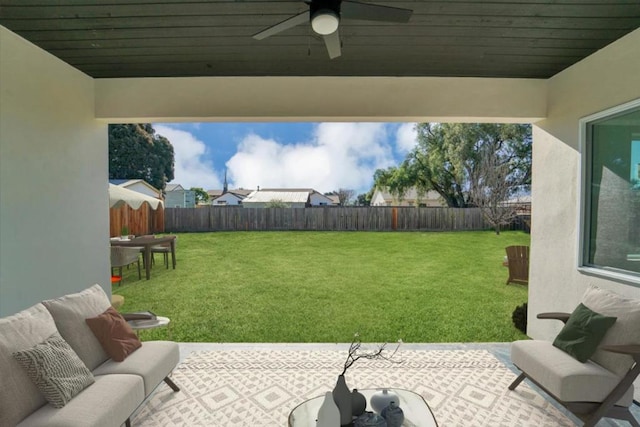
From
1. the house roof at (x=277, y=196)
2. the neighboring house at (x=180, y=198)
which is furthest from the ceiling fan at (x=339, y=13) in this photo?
the neighboring house at (x=180, y=198)

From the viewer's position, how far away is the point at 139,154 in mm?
15562

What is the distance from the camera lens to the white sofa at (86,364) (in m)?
1.74

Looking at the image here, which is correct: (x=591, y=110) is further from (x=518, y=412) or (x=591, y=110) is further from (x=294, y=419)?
(x=294, y=419)

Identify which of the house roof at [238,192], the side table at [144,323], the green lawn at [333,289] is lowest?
the green lawn at [333,289]

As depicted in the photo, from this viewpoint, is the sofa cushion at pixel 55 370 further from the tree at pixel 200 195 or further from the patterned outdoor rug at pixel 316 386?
the tree at pixel 200 195

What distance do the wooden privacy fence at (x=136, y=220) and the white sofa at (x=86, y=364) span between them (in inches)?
218

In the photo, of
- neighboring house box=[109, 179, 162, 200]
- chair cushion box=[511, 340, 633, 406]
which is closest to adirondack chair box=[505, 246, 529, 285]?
chair cushion box=[511, 340, 633, 406]

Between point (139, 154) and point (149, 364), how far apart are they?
15.5 meters

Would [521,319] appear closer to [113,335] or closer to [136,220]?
[113,335]

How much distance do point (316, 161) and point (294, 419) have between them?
15.0m

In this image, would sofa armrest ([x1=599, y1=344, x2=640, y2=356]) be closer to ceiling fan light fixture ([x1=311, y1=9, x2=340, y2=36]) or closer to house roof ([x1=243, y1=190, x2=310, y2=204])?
ceiling fan light fixture ([x1=311, y1=9, x2=340, y2=36])

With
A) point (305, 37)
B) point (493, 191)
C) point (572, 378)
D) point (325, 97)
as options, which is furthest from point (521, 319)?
point (493, 191)

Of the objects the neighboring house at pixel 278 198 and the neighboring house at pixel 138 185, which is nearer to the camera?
the neighboring house at pixel 138 185

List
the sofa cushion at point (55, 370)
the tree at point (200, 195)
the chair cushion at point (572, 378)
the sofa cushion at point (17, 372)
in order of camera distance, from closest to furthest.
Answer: the sofa cushion at point (17, 372) < the sofa cushion at point (55, 370) < the chair cushion at point (572, 378) < the tree at point (200, 195)
